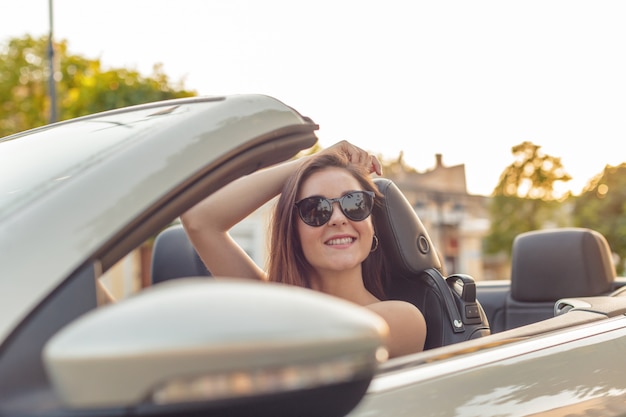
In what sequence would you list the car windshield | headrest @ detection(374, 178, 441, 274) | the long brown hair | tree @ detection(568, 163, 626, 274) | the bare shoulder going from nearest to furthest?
the car windshield → the bare shoulder → the long brown hair → headrest @ detection(374, 178, 441, 274) → tree @ detection(568, 163, 626, 274)

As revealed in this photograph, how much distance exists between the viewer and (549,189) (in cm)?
4528

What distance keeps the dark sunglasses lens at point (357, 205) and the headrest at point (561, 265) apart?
3.98 ft

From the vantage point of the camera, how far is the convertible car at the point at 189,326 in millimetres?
900

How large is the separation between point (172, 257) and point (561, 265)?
1623 mm

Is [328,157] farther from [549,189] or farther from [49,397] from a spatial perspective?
[549,189]

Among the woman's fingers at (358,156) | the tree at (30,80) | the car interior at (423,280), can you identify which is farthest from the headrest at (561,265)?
the tree at (30,80)

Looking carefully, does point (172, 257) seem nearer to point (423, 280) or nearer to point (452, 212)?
point (423, 280)

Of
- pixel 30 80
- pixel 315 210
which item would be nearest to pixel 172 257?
pixel 315 210

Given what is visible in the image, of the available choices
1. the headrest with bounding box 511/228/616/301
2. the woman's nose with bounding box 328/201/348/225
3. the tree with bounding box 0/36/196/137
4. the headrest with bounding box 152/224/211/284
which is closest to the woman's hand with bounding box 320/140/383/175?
the woman's nose with bounding box 328/201/348/225

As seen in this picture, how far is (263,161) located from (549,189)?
150ft

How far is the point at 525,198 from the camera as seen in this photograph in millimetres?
45938

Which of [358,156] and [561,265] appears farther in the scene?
[561,265]

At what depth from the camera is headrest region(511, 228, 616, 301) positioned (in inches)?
133

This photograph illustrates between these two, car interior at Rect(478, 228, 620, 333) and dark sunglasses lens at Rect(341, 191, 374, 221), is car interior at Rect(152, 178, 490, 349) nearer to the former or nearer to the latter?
dark sunglasses lens at Rect(341, 191, 374, 221)
